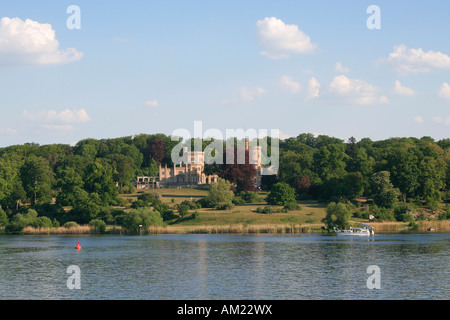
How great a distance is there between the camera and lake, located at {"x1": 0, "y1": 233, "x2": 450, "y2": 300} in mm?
46062

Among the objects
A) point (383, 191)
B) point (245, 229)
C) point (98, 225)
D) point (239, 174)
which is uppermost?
point (239, 174)

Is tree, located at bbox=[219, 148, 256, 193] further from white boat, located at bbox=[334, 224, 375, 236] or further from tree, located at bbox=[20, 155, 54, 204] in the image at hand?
white boat, located at bbox=[334, 224, 375, 236]

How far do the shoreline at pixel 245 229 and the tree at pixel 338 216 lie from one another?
230cm

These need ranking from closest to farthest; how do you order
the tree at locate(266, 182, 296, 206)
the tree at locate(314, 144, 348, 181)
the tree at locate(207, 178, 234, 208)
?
the tree at locate(207, 178, 234, 208) → the tree at locate(266, 182, 296, 206) → the tree at locate(314, 144, 348, 181)

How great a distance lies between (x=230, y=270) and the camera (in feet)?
191

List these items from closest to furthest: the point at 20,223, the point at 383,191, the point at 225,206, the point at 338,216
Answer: the point at 338,216
the point at 20,223
the point at 383,191
the point at 225,206

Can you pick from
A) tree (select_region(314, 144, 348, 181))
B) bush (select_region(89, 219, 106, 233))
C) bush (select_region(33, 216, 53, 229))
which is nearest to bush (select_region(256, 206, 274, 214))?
bush (select_region(89, 219, 106, 233))

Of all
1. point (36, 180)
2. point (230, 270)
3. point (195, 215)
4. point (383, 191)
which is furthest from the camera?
point (36, 180)

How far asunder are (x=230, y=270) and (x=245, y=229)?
54.9 m

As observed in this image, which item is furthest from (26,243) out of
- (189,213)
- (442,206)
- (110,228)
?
(442,206)

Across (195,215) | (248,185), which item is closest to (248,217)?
(195,215)

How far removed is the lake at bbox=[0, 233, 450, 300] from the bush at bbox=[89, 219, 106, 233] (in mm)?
24835

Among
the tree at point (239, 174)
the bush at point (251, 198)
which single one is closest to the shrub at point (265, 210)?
the bush at point (251, 198)

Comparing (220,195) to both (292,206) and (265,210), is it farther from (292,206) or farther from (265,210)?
(292,206)
